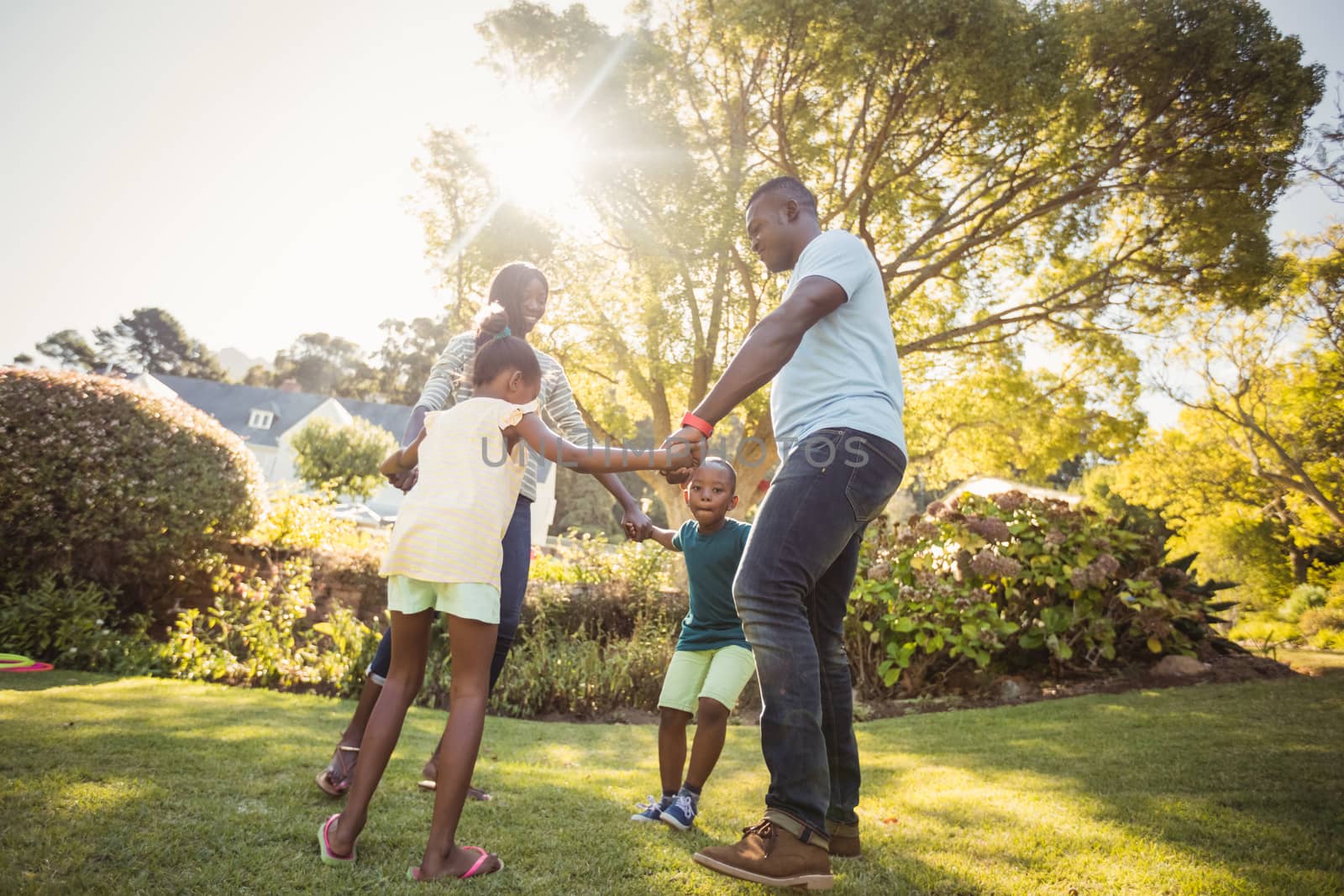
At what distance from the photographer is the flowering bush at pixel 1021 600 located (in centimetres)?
604

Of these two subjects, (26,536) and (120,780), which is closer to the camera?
(120,780)

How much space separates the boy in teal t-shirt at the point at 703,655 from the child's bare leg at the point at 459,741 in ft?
2.87

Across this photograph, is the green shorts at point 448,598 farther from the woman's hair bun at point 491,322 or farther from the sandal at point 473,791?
the sandal at point 473,791

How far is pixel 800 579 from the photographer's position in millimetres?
2049

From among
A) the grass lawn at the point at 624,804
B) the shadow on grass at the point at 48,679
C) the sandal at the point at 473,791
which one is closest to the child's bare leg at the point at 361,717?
the grass lawn at the point at 624,804

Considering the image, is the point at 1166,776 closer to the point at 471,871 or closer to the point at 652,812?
the point at 652,812

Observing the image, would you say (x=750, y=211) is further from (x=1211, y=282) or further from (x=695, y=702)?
(x=1211, y=282)

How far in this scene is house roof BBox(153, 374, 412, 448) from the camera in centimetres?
3919

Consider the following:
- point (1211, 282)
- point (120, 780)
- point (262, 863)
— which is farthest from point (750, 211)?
point (1211, 282)

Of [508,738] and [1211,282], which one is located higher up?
[1211,282]

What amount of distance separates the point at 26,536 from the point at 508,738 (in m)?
4.36

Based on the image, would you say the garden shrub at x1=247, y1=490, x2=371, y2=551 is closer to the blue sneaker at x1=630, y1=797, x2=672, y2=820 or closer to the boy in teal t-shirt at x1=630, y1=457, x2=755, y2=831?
the boy in teal t-shirt at x1=630, y1=457, x2=755, y2=831

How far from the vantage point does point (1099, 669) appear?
Answer: 6188mm

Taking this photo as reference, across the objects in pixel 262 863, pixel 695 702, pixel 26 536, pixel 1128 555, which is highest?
pixel 1128 555
